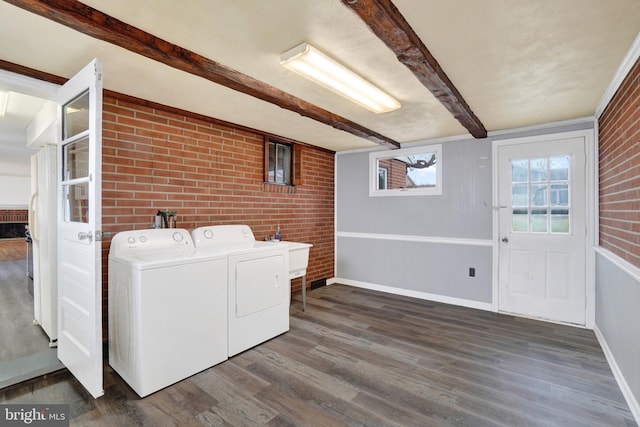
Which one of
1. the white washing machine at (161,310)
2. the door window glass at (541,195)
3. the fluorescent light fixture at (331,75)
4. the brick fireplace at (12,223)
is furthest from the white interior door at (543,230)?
the brick fireplace at (12,223)

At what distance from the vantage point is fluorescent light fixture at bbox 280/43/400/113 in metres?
1.87

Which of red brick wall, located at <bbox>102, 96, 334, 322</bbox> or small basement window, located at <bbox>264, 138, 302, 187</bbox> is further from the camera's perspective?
small basement window, located at <bbox>264, 138, 302, 187</bbox>

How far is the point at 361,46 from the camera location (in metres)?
1.82

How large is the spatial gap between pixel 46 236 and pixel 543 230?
5.10 m

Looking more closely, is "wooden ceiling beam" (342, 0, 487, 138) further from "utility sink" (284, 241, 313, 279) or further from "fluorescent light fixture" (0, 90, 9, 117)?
"fluorescent light fixture" (0, 90, 9, 117)

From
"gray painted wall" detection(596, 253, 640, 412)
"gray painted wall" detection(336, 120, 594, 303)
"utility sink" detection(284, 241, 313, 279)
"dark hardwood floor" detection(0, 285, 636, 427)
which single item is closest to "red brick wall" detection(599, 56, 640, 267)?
"gray painted wall" detection(596, 253, 640, 412)

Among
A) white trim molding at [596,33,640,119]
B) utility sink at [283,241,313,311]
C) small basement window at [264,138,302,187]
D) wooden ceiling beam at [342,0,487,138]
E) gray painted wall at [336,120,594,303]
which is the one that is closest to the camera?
wooden ceiling beam at [342,0,487,138]

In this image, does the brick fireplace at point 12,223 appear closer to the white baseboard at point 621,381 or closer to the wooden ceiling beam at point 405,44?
the wooden ceiling beam at point 405,44

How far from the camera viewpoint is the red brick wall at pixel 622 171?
1941 millimetres

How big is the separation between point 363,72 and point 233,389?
95.3 inches

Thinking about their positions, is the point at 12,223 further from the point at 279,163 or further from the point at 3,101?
the point at 279,163

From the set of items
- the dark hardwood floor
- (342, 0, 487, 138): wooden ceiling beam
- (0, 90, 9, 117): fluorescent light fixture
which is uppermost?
(0, 90, 9, 117): fluorescent light fixture

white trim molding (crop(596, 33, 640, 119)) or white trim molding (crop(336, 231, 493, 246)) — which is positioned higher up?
white trim molding (crop(596, 33, 640, 119))

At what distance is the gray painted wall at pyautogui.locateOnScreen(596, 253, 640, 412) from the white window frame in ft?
6.11
